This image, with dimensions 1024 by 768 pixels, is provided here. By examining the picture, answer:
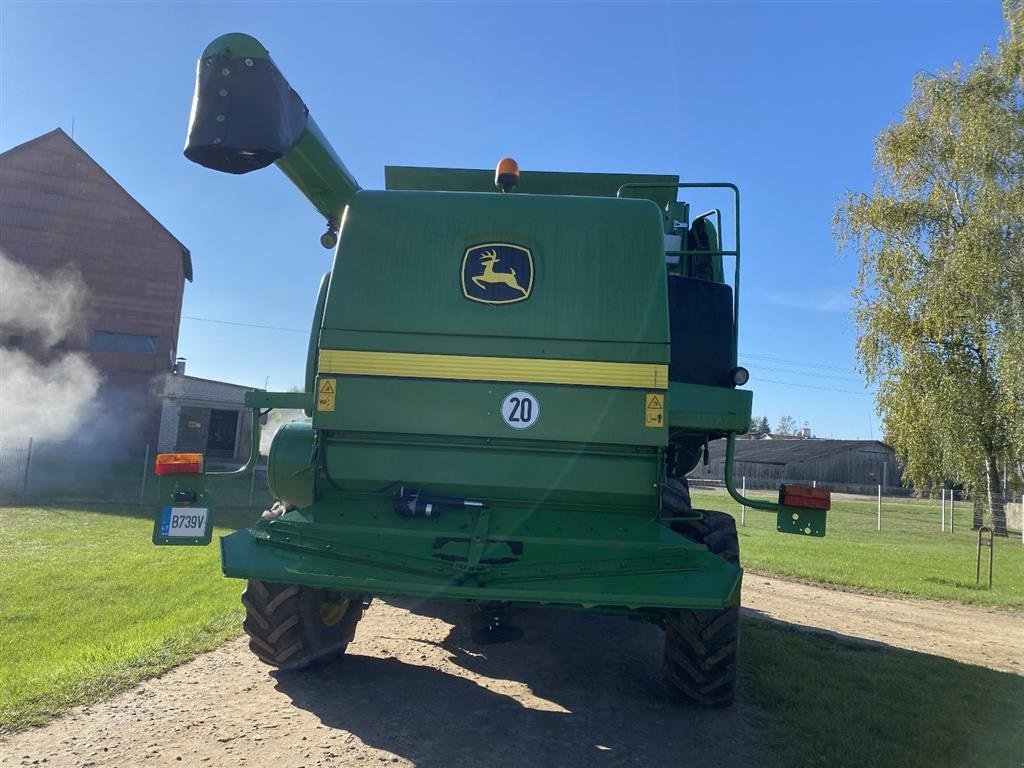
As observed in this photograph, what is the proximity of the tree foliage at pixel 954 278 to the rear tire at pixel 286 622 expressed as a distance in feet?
60.7

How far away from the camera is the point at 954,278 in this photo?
19.5 metres

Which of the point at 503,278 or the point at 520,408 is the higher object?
the point at 503,278

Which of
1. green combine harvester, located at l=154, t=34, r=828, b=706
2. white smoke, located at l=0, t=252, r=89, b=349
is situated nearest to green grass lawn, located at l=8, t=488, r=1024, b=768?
green combine harvester, located at l=154, t=34, r=828, b=706

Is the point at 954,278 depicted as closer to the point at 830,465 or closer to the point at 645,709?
the point at 645,709

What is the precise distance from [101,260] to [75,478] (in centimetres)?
1206

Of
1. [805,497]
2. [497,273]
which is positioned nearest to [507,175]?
[497,273]

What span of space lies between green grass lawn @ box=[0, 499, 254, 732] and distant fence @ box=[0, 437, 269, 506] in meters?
5.64

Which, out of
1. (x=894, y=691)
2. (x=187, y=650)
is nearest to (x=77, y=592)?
(x=187, y=650)

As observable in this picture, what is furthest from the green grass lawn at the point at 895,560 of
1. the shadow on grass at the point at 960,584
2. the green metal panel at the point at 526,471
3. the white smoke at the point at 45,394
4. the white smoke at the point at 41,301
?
the white smoke at the point at 41,301

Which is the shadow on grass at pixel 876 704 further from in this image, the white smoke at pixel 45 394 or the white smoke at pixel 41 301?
the white smoke at pixel 41 301

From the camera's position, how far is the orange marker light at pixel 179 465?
4590mm

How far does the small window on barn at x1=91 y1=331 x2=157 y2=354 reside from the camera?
103 ft

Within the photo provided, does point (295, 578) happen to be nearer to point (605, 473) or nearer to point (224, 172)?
point (605, 473)

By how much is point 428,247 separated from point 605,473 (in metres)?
1.73
